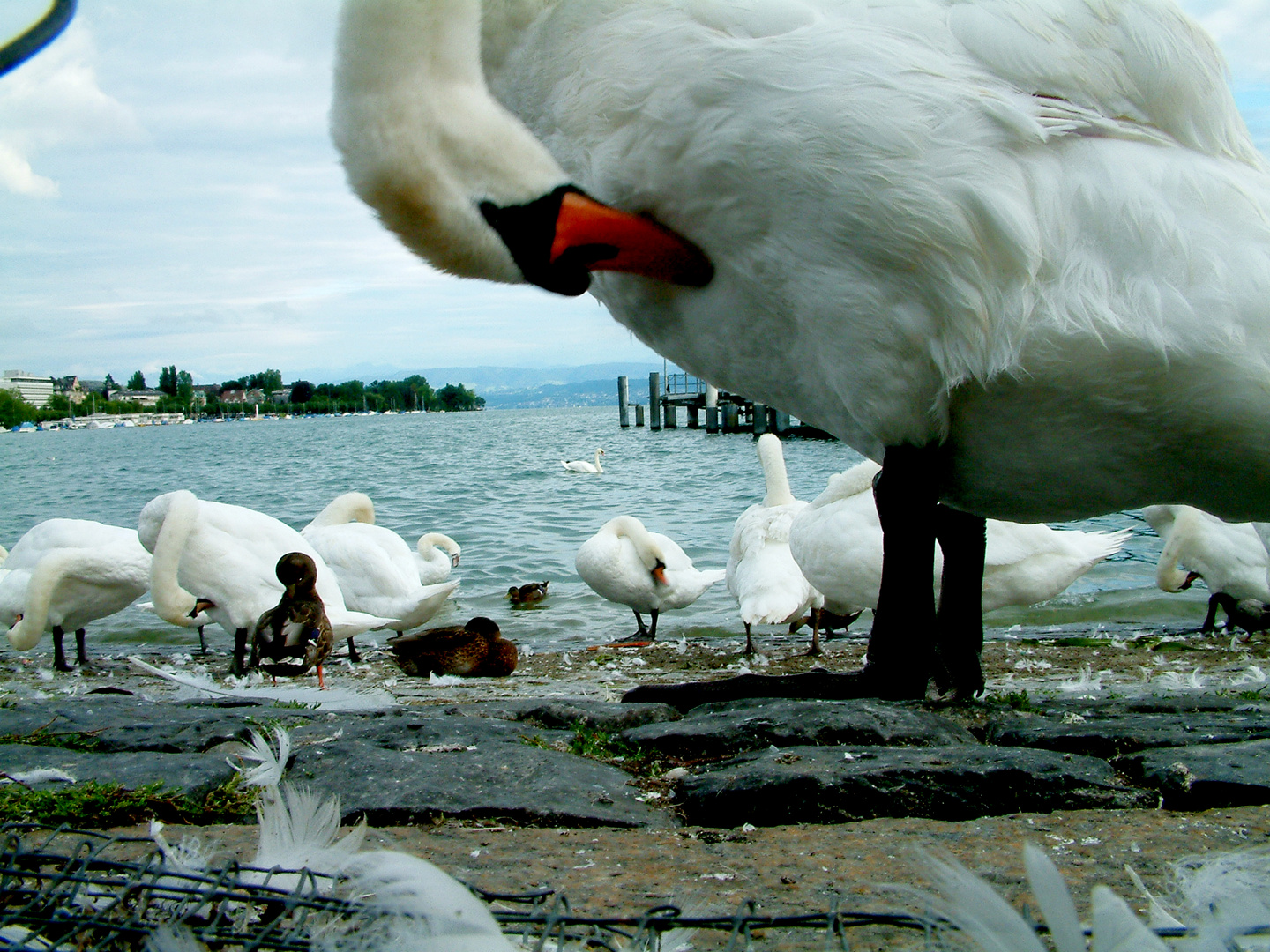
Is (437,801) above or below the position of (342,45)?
below

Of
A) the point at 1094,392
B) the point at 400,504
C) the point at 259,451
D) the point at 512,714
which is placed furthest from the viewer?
the point at 259,451

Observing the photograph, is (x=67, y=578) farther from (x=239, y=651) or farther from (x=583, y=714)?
(x=583, y=714)

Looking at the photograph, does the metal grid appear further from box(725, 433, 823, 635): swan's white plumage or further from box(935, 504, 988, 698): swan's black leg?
box(725, 433, 823, 635): swan's white plumage

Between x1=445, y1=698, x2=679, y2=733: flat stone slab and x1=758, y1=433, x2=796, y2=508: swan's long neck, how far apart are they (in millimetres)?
5490

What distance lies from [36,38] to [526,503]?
Answer: 2183 cm

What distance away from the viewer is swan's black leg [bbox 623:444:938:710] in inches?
115

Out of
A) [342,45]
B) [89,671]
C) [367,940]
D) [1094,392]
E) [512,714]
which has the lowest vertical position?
[89,671]

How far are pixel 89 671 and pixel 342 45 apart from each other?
6813 mm

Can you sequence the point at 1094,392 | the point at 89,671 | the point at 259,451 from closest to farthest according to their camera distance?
1. the point at 1094,392
2. the point at 89,671
3. the point at 259,451

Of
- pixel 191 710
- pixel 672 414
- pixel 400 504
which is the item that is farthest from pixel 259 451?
pixel 191 710

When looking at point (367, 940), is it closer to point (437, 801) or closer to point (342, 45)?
point (437, 801)

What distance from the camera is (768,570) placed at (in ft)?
25.1

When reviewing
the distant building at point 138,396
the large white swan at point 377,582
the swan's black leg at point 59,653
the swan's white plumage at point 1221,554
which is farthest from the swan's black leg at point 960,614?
the distant building at point 138,396

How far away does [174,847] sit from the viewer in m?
1.90
